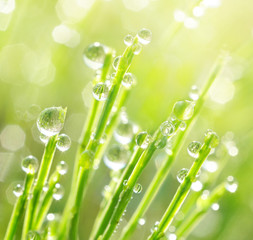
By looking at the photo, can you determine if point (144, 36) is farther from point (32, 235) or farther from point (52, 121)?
point (32, 235)

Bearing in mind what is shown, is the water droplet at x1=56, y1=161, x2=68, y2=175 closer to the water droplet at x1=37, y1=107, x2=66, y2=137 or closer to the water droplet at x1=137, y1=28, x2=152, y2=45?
the water droplet at x1=37, y1=107, x2=66, y2=137

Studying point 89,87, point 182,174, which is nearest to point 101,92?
point 182,174

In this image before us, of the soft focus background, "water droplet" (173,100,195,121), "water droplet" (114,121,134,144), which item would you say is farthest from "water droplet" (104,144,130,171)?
the soft focus background

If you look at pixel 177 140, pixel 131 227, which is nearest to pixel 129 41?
pixel 177 140

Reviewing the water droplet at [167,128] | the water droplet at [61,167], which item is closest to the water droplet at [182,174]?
the water droplet at [167,128]

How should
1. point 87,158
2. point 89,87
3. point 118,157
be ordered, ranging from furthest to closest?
1. point 89,87
2. point 118,157
3. point 87,158
